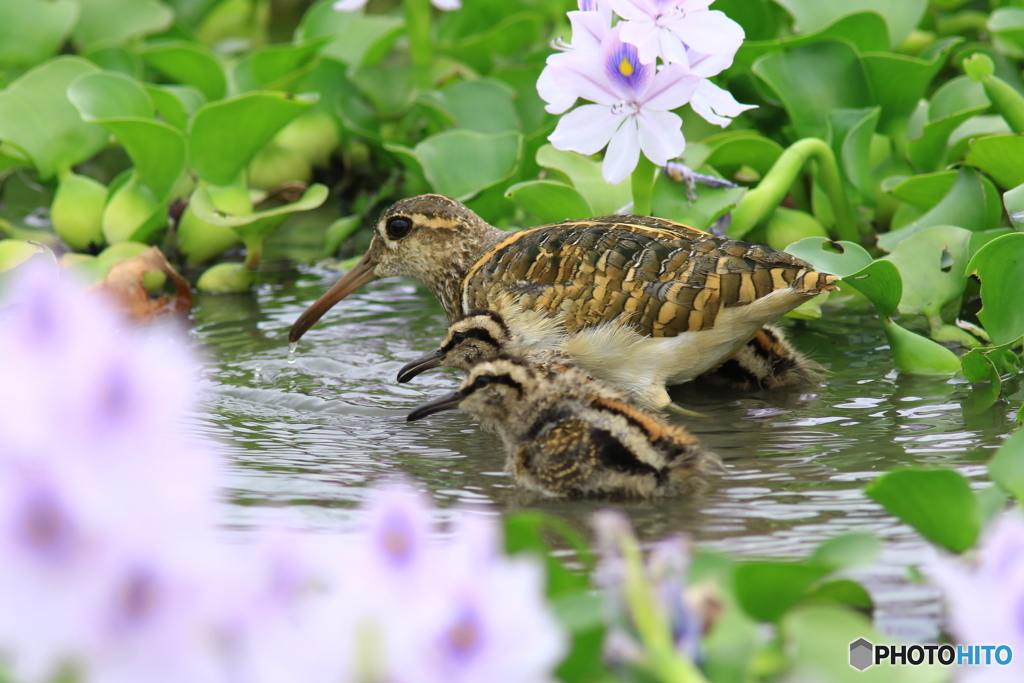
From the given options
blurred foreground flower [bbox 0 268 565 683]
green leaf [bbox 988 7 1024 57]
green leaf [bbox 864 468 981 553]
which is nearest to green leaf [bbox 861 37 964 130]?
green leaf [bbox 988 7 1024 57]

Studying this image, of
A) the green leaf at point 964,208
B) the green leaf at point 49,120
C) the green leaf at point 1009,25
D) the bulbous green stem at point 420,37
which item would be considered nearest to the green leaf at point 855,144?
the green leaf at point 964,208

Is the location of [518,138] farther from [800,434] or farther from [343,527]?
[343,527]

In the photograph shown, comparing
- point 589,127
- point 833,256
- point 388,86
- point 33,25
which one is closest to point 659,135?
point 589,127

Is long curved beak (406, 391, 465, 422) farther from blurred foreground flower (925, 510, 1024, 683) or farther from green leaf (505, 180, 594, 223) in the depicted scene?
blurred foreground flower (925, 510, 1024, 683)

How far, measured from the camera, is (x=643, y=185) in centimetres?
538

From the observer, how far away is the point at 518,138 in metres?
6.39

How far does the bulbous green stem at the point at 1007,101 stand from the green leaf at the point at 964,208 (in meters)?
0.36

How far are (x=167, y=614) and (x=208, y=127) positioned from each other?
5146 mm

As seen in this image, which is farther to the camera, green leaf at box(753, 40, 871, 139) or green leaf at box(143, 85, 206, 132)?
green leaf at box(143, 85, 206, 132)

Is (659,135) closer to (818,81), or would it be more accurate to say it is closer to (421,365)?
(421,365)

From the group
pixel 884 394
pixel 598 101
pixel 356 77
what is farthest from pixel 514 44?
pixel 884 394

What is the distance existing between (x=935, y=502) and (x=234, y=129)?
14.9ft

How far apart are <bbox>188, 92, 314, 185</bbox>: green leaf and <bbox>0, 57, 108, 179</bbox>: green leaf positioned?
2.64ft

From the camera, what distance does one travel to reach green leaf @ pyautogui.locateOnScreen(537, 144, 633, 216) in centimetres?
596
